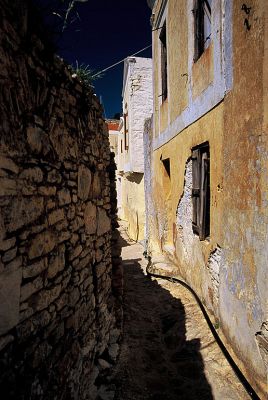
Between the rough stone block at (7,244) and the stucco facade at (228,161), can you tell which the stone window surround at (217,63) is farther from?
the rough stone block at (7,244)

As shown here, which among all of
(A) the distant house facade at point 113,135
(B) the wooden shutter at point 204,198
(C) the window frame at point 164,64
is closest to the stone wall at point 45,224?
(B) the wooden shutter at point 204,198

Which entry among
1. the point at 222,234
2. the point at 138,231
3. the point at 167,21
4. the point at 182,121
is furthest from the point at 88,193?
the point at 138,231

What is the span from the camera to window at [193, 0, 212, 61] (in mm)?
4438

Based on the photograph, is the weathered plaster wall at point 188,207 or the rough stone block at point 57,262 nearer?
the rough stone block at point 57,262

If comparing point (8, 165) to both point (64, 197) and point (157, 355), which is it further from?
point (157, 355)

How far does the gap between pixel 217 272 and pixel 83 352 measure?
1.92m

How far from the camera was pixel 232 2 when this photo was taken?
3.18 metres

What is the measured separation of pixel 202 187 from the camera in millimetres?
4430

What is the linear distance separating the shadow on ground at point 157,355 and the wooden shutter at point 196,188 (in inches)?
51.1

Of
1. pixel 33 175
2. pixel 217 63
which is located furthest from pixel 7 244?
pixel 217 63

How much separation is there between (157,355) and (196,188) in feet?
7.70

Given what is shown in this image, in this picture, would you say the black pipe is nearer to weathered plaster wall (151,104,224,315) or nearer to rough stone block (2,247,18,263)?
weathered plaster wall (151,104,224,315)

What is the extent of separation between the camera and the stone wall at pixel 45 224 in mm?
1610

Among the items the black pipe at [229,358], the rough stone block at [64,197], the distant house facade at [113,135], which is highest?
the distant house facade at [113,135]
